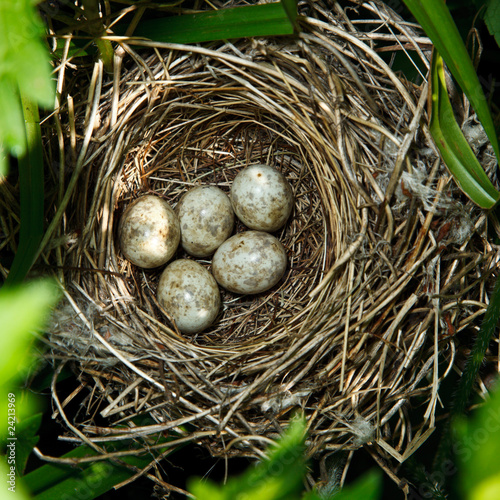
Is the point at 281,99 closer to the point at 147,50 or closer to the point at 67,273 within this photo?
the point at 147,50

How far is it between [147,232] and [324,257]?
49 cm

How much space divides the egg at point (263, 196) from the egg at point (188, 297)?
23 centimetres

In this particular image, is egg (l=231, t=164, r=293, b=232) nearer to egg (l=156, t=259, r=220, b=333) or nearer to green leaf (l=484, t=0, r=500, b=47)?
egg (l=156, t=259, r=220, b=333)

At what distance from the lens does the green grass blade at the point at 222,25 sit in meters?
0.92

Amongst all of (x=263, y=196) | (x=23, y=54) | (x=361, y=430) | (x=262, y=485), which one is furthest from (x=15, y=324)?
(x=263, y=196)

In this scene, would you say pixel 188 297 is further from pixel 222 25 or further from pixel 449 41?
pixel 449 41

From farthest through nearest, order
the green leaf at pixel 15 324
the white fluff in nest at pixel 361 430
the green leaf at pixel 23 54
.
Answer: the white fluff in nest at pixel 361 430
the green leaf at pixel 23 54
the green leaf at pixel 15 324

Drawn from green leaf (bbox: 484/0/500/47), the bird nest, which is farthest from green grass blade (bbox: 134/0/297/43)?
green leaf (bbox: 484/0/500/47)

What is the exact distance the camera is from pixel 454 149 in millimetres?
860

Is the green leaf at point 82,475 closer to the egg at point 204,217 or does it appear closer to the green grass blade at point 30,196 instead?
the green grass blade at point 30,196

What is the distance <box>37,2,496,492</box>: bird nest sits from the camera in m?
0.96

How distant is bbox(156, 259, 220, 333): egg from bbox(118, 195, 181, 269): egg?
0.21ft

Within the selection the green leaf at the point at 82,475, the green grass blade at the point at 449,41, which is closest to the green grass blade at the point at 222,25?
the green grass blade at the point at 449,41

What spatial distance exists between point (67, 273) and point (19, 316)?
0.89m
